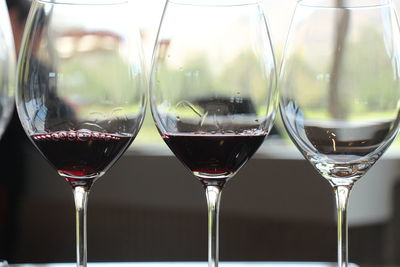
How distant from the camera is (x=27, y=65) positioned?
56 centimetres

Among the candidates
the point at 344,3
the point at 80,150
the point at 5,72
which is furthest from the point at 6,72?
the point at 344,3

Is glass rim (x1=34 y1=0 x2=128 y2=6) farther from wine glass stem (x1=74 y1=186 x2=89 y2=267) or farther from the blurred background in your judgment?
the blurred background

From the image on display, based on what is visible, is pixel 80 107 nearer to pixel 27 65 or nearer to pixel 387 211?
pixel 27 65

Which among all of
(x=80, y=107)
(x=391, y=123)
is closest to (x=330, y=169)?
(x=391, y=123)

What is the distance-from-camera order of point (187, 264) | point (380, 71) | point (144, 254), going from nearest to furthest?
point (380, 71), point (187, 264), point (144, 254)

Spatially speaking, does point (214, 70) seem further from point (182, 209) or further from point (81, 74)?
point (182, 209)

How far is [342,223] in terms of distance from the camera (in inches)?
21.8

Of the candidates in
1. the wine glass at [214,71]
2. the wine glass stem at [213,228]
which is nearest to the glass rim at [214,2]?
the wine glass at [214,71]

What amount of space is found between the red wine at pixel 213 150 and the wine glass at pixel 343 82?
36mm

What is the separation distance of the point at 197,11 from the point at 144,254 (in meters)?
2.22

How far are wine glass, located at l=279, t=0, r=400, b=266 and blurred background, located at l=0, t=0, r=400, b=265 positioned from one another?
2133 mm

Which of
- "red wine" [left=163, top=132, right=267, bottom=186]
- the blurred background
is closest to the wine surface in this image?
"red wine" [left=163, top=132, right=267, bottom=186]

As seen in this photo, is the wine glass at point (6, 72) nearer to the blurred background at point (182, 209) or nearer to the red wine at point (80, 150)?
the red wine at point (80, 150)

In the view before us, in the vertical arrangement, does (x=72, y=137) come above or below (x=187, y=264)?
above
